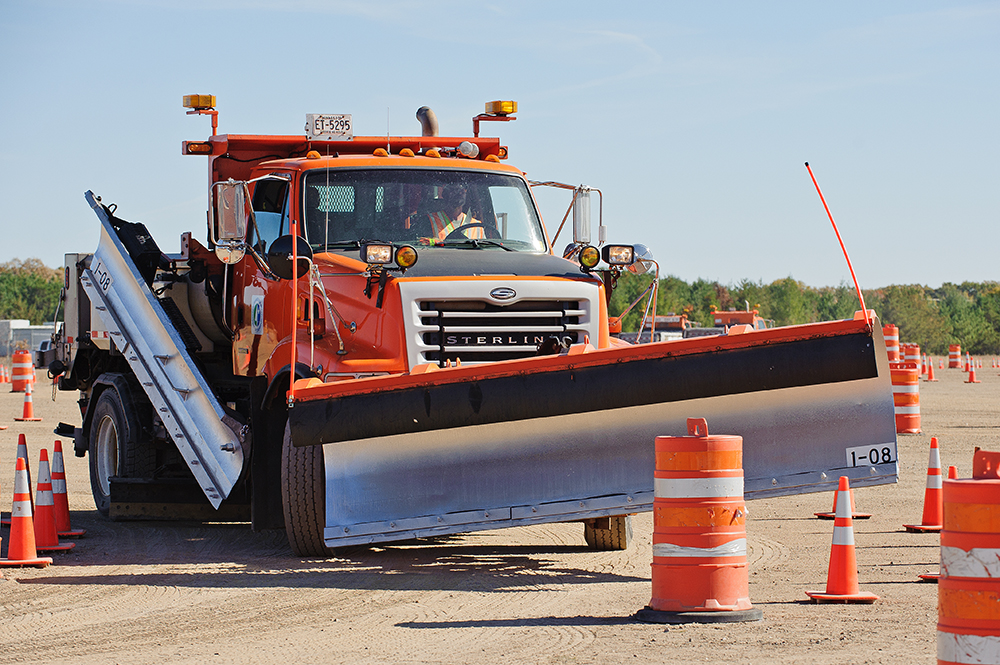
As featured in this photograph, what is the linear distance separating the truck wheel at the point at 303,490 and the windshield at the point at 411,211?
175 centimetres

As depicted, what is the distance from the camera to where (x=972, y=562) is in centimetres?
491

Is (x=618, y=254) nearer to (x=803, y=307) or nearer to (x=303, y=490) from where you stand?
(x=303, y=490)

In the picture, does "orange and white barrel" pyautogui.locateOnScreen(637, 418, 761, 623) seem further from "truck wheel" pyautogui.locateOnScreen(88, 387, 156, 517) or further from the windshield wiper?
"truck wheel" pyautogui.locateOnScreen(88, 387, 156, 517)

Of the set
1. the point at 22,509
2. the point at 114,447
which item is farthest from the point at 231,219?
the point at 114,447

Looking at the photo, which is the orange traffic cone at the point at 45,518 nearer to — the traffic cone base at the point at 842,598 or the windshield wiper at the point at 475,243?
the windshield wiper at the point at 475,243

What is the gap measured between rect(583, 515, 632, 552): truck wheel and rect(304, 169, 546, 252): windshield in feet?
7.44

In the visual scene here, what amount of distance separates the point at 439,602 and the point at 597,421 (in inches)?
61.4

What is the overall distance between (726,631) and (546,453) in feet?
6.75

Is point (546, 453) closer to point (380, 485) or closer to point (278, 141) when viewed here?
point (380, 485)

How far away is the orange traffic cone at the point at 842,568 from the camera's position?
24.9 feet

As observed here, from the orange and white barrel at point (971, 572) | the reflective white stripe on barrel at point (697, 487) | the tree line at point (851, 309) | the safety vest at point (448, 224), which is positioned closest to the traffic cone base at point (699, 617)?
the reflective white stripe on barrel at point (697, 487)

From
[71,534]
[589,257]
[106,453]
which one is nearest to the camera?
[589,257]

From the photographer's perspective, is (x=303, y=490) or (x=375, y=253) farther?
(x=375, y=253)

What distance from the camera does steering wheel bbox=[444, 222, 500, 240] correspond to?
1030 cm
